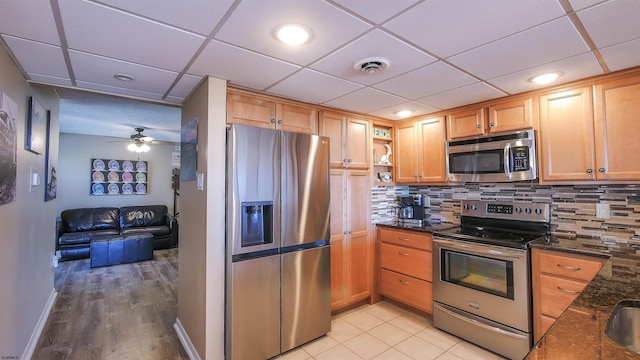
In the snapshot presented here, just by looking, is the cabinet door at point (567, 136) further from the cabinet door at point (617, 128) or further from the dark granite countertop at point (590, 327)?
the dark granite countertop at point (590, 327)

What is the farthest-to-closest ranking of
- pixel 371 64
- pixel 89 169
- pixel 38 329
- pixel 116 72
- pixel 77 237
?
pixel 89 169 < pixel 77 237 < pixel 38 329 < pixel 116 72 < pixel 371 64

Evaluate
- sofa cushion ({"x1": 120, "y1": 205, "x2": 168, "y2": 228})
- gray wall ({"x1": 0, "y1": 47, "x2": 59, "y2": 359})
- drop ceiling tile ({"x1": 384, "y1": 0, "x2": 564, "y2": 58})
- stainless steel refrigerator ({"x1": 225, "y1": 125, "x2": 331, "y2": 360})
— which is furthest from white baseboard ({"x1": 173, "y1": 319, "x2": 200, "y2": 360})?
sofa cushion ({"x1": 120, "y1": 205, "x2": 168, "y2": 228})

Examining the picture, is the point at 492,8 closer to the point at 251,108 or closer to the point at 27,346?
the point at 251,108

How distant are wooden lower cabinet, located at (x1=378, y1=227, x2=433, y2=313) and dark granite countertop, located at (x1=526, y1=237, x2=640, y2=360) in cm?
161

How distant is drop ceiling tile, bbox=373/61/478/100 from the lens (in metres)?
2.07

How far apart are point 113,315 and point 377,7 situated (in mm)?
3846

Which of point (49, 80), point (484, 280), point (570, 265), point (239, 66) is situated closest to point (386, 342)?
point (484, 280)

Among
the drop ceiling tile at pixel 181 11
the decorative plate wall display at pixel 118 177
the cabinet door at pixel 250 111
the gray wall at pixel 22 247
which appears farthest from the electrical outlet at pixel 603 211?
the decorative plate wall display at pixel 118 177

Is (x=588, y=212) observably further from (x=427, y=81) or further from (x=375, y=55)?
(x=375, y=55)

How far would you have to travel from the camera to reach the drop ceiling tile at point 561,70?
1934 millimetres

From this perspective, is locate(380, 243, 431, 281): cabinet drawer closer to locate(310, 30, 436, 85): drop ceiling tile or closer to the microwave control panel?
the microwave control panel

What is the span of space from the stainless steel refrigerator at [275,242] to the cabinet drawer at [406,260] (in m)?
0.96

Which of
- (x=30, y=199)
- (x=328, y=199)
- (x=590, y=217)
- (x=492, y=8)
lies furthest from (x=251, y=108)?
(x=590, y=217)

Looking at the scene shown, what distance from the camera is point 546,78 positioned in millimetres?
2232
